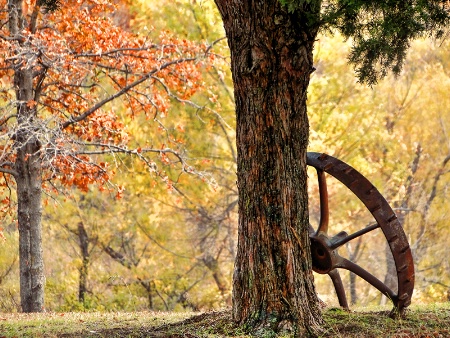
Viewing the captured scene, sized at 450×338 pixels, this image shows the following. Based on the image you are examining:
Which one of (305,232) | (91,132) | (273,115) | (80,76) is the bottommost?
(305,232)

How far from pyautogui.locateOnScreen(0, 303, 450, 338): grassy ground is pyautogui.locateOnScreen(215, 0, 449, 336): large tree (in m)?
0.39

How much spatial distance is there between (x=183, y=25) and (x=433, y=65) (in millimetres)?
7329

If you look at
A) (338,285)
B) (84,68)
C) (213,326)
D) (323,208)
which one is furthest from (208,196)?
(213,326)

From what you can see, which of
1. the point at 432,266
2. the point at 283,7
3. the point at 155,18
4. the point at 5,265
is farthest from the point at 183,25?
the point at 283,7

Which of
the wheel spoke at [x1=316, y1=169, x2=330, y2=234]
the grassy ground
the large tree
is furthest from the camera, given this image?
the wheel spoke at [x1=316, y1=169, x2=330, y2=234]

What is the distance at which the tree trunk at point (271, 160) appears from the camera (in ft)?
20.8

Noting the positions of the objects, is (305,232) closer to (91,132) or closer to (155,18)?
(91,132)

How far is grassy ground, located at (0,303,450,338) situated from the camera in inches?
260

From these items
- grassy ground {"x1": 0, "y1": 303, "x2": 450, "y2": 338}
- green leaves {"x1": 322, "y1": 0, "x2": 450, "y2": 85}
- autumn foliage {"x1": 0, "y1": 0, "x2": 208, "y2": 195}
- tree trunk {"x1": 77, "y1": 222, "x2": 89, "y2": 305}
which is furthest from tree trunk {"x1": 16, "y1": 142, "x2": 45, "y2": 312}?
tree trunk {"x1": 77, "y1": 222, "x2": 89, "y2": 305}

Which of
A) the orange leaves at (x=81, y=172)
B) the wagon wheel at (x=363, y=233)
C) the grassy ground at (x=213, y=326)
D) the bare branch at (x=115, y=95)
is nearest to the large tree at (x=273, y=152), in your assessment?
the grassy ground at (x=213, y=326)

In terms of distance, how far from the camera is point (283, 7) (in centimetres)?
623

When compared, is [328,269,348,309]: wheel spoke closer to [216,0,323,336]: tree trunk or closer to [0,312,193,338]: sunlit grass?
[216,0,323,336]: tree trunk

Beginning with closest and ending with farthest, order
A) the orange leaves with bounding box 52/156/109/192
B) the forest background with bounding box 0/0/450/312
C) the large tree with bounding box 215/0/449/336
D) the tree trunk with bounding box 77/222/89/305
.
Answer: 1. the large tree with bounding box 215/0/449/336
2. the orange leaves with bounding box 52/156/109/192
3. the forest background with bounding box 0/0/450/312
4. the tree trunk with bounding box 77/222/89/305

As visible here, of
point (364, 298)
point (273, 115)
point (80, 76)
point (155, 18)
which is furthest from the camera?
point (364, 298)
